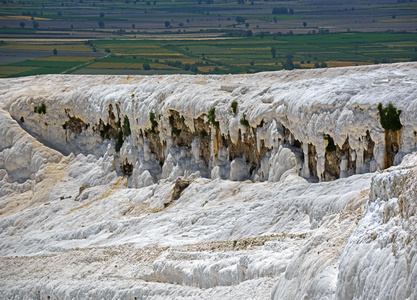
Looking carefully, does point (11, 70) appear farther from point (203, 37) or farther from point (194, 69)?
point (203, 37)

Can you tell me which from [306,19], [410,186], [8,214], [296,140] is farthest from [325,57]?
[410,186]

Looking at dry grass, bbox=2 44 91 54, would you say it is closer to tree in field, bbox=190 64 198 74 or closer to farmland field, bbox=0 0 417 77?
farmland field, bbox=0 0 417 77

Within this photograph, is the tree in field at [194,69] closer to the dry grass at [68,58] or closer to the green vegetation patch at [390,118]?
the dry grass at [68,58]

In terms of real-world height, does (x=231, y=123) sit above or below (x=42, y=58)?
above

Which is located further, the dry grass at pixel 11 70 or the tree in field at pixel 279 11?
the tree in field at pixel 279 11

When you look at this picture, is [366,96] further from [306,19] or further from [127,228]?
[306,19]

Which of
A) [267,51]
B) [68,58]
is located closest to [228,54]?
[267,51]

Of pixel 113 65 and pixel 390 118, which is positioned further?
pixel 113 65

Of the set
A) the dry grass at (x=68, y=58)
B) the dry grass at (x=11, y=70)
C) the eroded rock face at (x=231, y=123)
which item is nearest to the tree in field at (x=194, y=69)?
the dry grass at (x=68, y=58)
